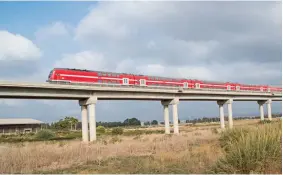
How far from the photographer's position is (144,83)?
42.8 meters

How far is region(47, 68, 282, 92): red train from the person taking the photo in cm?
3303

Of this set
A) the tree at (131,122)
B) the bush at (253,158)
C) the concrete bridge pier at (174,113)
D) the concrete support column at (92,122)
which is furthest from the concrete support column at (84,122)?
the tree at (131,122)

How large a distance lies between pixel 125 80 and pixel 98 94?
493cm

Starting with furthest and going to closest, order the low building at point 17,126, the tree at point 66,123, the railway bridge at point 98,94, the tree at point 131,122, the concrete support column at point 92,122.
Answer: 1. the tree at point 131,122
2. the tree at point 66,123
3. the low building at point 17,126
4. the concrete support column at point 92,122
5. the railway bridge at point 98,94

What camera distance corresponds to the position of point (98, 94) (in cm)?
3678

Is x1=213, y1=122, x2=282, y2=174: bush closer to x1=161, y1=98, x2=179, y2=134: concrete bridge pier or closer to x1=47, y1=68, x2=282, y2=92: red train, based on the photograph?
x1=47, y1=68, x2=282, y2=92: red train

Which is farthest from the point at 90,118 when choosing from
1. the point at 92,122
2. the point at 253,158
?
the point at 253,158

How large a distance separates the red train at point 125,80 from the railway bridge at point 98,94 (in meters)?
0.78

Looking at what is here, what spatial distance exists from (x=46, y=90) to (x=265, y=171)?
2674cm

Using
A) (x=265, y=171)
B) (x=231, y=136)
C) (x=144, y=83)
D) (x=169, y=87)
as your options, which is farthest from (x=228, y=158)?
(x=169, y=87)

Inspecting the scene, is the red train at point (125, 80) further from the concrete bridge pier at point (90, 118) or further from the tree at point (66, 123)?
the tree at point (66, 123)

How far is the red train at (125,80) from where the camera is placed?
3303 cm

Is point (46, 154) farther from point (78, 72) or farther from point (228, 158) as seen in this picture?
point (78, 72)

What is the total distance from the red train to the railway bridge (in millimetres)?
777
